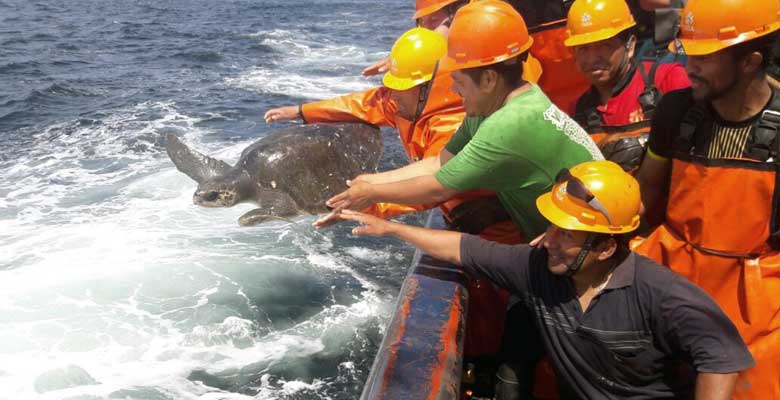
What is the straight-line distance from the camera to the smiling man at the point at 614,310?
222 cm

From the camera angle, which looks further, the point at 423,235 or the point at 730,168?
the point at 423,235

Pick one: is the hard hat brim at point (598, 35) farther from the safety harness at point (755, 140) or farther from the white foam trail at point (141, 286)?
the white foam trail at point (141, 286)

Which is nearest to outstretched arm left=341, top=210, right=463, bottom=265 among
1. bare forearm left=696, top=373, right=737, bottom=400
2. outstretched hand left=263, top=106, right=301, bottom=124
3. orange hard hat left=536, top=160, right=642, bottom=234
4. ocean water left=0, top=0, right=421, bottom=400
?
orange hard hat left=536, top=160, right=642, bottom=234

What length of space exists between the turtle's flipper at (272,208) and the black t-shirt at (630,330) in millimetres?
4272

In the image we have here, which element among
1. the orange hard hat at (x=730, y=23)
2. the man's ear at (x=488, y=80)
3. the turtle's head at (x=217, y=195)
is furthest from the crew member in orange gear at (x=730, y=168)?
the turtle's head at (x=217, y=195)

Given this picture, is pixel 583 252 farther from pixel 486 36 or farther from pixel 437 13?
pixel 437 13

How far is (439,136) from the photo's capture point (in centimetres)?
404

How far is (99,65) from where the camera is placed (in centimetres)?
1675

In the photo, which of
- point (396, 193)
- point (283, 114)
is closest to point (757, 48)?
point (396, 193)

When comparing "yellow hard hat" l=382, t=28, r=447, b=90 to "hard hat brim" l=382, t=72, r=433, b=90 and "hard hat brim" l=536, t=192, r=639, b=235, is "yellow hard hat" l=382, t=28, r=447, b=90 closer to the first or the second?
"hard hat brim" l=382, t=72, r=433, b=90

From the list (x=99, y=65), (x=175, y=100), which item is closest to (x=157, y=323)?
(x=175, y=100)

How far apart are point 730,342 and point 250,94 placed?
13.5 meters

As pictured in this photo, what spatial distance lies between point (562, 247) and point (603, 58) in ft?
4.67

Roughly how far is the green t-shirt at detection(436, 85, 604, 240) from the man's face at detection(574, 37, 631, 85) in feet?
2.36
